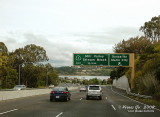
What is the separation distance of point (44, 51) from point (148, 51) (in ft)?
158

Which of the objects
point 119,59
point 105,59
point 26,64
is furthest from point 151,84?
point 26,64

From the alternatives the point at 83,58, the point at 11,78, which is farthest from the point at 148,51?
the point at 11,78

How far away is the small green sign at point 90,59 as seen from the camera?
142 feet

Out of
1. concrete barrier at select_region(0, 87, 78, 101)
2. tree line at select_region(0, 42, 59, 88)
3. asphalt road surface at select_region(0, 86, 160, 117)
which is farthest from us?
tree line at select_region(0, 42, 59, 88)

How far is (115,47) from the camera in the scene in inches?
2721

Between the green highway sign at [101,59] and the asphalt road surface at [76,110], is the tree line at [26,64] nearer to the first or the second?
the green highway sign at [101,59]

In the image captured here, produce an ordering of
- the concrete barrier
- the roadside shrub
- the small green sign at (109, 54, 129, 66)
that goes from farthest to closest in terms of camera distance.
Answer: the small green sign at (109, 54, 129, 66), the roadside shrub, the concrete barrier

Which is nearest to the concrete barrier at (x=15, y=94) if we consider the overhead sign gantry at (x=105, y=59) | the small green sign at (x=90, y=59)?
the small green sign at (x=90, y=59)

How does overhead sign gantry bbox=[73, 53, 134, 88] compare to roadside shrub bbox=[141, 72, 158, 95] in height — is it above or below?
above

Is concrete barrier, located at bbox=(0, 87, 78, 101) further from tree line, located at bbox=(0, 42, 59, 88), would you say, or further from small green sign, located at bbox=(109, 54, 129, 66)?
tree line, located at bbox=(0, 42, 59, 88)

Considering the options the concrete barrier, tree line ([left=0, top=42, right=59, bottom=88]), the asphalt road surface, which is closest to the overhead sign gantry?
the concrete barrier

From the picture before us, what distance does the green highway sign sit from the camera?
4297cm

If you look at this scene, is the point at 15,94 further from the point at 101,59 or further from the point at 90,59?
the point at 101,59

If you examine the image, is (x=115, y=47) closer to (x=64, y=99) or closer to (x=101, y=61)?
(x=101, y=61)
